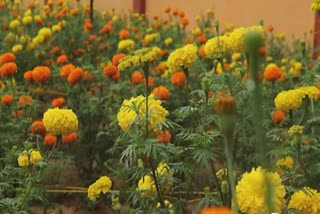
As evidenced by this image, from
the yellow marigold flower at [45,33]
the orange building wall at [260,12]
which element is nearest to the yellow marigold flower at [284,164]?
the yellow marigold flower at [45,33]

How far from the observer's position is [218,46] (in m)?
2.27

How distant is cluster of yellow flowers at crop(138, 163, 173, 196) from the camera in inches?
77.4

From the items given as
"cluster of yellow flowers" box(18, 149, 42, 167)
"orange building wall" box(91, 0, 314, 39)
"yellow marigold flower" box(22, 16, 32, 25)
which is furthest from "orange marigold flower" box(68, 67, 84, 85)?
"orange building wall" box(91, 0, 314, 39)

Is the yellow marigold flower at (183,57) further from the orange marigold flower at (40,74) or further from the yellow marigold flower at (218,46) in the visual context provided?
the orange marigold flower at (40,74)

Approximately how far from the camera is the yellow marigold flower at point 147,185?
197cm

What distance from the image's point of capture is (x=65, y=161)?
3209mm

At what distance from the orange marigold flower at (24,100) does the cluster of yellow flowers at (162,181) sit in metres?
1.51

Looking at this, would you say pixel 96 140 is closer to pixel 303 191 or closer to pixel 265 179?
pixel 303 191

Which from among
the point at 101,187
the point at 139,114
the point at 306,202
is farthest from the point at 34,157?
the point at 306,202

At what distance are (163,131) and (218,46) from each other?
421 millimetres

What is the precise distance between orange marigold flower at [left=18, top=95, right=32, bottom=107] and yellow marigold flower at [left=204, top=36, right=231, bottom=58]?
138 cm

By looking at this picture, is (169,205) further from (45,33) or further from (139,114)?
(45,33)

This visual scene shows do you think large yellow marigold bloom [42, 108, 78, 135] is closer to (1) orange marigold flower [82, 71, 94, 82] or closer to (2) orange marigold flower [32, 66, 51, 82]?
(2) orange marigold flower [32, 66, 51, 82]

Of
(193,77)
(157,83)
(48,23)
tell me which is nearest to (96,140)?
(157,83)
